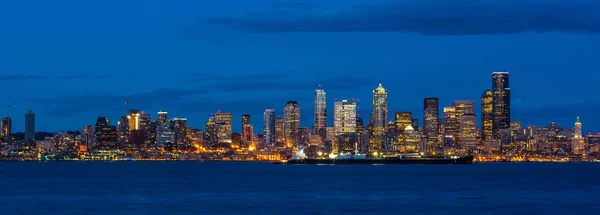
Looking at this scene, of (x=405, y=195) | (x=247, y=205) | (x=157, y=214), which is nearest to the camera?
(x=157, y=214)

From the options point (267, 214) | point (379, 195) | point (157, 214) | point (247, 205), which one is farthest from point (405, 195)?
point (157, 214)

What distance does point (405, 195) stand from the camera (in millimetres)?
108812

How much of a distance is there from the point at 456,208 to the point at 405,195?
2174 centimetres

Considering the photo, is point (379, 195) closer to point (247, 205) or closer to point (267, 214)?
point (247, 205)

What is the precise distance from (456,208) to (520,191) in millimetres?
31936

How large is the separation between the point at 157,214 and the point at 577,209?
3455 centimetres

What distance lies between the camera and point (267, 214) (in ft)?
269

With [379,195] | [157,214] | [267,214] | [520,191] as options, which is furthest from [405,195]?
[157,214]

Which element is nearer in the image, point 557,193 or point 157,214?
point 157,214

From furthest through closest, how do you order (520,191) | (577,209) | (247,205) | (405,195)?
1. (520,191)
2. (405,195)
3. (247,205)
4. (577,209)

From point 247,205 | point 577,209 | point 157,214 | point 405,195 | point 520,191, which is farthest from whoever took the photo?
point 520,191

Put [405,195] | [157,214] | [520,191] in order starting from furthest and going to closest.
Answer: [520,191] < [405,195] < [157,214]

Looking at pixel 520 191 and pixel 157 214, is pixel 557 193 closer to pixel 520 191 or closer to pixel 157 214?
pixel 520 191

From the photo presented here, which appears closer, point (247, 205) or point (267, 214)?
point (267, 214)
